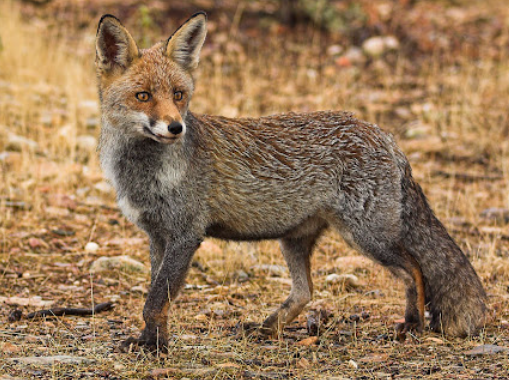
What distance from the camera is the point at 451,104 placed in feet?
41.8

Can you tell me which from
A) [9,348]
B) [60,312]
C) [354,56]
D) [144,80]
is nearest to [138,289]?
[60,312]

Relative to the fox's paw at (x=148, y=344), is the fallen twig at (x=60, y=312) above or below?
below

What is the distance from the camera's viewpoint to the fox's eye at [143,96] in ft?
16.0

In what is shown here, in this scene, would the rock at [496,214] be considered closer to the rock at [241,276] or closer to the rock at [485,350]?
→ the rock at [241,276]

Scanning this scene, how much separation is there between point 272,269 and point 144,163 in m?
2.61

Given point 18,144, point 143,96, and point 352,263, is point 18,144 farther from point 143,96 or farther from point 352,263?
point 143,96

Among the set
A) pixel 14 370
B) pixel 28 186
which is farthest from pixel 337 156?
pixel 28 186

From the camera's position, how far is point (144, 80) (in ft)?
16.0

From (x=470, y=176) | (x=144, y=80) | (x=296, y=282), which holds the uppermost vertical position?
(x=144, y=80)

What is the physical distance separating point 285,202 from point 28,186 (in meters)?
Answer: 4.60

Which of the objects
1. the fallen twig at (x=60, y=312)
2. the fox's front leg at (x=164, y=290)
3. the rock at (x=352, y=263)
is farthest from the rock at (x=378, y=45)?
the fox's front leg at (x=164, y=290)

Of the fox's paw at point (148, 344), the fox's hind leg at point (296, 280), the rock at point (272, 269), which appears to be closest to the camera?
the fox's paw at point (148, 344)

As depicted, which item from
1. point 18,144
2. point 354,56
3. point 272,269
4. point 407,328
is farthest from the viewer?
point 354,56

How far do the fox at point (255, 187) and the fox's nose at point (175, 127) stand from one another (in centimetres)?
5
